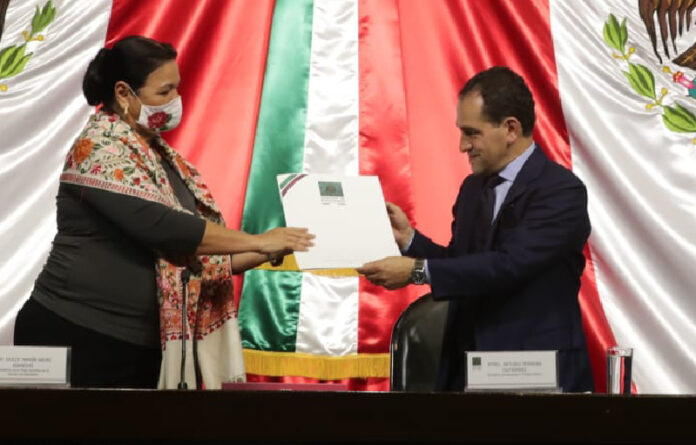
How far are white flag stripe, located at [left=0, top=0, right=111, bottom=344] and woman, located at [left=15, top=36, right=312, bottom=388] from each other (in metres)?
0.72

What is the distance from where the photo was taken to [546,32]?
9.72ft

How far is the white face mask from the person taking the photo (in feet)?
7.16

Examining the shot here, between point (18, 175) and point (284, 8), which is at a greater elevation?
point (284, 8)

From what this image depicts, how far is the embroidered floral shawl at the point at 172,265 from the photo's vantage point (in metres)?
2.02

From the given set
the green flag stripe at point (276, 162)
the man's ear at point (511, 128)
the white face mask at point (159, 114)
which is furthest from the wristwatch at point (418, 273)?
the green flag stripe at point (276, 162)

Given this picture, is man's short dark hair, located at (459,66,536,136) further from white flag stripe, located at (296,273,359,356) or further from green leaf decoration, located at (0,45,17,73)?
green leaf decoration, located at (0,45,17,73)

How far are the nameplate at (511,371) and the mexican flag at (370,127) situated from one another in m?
1.27

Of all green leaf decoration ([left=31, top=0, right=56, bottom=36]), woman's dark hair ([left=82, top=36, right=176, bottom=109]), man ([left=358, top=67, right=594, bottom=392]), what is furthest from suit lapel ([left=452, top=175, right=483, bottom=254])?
green leaf decoration ([left=31, top=0, right=56, bottom=36])

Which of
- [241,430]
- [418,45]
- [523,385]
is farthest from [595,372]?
[241,430]

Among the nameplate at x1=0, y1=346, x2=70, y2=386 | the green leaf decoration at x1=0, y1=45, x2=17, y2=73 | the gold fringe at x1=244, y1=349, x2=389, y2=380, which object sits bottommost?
the gold fringe at x1=244, y1=349, x2=389, y2=380

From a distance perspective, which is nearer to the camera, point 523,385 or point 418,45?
point 523,385

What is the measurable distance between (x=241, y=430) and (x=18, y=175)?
72.1 inches

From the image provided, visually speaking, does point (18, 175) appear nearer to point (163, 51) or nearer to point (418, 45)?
point (163, 51)

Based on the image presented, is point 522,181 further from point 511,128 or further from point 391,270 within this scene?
point 391,270
